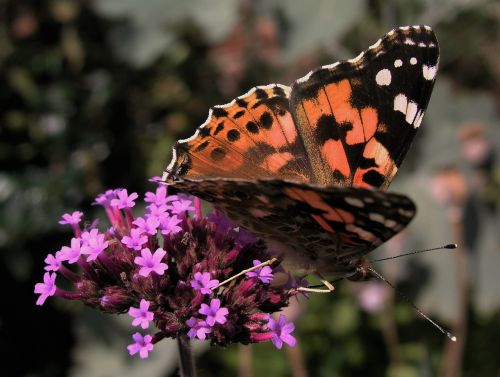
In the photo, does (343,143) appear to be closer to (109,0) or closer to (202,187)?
(202,187)

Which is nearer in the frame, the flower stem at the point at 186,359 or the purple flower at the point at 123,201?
the flower stem at the point at 186,359

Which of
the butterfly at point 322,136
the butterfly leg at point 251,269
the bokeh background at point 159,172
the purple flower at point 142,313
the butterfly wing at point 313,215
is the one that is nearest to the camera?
the butterfly wing at point 313,215

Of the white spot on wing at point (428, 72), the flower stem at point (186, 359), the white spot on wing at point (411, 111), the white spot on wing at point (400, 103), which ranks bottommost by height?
the flower stem at point (186, 359)

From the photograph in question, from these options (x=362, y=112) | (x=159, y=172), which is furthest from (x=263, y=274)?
(x=159, y=172)

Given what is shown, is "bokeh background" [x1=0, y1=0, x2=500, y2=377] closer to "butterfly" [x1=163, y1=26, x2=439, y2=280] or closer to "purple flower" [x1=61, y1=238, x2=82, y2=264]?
"butterfly" [x1=163, y1=26, x2=439, y2=280]

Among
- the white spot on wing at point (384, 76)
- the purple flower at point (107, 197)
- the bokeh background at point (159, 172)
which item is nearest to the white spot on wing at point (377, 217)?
the white spot on wing at point (384, 76)

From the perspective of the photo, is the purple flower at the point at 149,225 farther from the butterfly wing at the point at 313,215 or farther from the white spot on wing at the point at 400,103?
the white spot on wing at the point at 400,103

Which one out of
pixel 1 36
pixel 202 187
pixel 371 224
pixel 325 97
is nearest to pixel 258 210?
pixel 202 187
